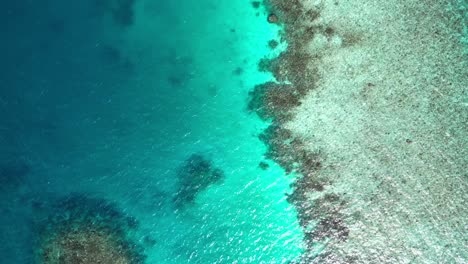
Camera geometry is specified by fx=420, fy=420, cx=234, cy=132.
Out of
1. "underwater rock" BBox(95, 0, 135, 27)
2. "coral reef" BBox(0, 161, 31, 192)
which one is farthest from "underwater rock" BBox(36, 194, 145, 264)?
"underwater rock" BBox(95, 0, 135, 27)

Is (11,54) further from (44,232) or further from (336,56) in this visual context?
(336,56)

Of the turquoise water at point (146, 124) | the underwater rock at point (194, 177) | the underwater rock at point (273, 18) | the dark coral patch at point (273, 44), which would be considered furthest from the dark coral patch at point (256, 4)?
the underwater rock at point (194, 177)

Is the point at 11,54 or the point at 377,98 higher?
the point at 11,54

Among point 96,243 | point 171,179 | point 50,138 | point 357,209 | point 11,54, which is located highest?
point 11,54

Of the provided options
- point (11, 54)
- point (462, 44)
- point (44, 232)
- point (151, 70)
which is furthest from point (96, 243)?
point (462, 44)

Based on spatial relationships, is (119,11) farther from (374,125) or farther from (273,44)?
(374,125)

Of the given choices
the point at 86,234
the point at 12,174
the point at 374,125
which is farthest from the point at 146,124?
the point at 374,125
